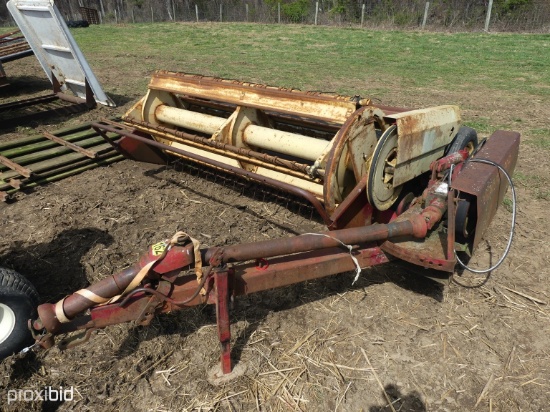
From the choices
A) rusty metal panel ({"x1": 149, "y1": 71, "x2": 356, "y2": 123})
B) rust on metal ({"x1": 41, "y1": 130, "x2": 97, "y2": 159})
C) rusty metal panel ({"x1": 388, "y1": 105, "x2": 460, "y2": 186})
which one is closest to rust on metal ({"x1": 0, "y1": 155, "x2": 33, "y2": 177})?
rust on metal ({"x1": 41, "y1": 130, "x2": 97, "y2": 159})

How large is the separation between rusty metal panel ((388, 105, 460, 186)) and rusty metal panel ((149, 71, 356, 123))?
1.61 ft

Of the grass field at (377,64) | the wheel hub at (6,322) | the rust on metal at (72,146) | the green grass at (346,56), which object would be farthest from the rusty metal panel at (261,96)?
the green grass at (346,56)

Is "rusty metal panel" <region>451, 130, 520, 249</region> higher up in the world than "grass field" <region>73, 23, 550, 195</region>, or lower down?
higher up

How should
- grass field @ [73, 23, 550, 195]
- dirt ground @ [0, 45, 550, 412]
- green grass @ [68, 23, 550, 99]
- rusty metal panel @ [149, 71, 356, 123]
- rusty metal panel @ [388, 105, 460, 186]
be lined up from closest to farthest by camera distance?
dirt ground @ [0, 45, 550, 412]
rusty metal panel @ [388, 105, 460, 186]
rusty metal panel @ [149, 71, 356, 123]
grass field @ [73, 23, 550, 195]
green grass @ [68, 23, 550, 99]

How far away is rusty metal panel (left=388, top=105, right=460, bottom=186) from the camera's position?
10.9 feet

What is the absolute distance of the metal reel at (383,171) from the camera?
3.17 m

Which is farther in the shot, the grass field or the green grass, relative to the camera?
the green grass

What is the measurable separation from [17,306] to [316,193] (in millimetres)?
2431

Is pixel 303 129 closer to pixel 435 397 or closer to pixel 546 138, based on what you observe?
pixel 435 397

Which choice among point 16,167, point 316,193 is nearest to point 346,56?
point 16,167

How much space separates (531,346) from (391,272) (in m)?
1.15

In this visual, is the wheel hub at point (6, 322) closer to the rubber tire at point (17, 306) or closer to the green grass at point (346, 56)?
the rubber tire at point (17, 306)

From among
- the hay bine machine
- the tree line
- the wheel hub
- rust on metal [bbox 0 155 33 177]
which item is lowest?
the tree line

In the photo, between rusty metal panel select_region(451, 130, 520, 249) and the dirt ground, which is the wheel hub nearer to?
the dirt ground
